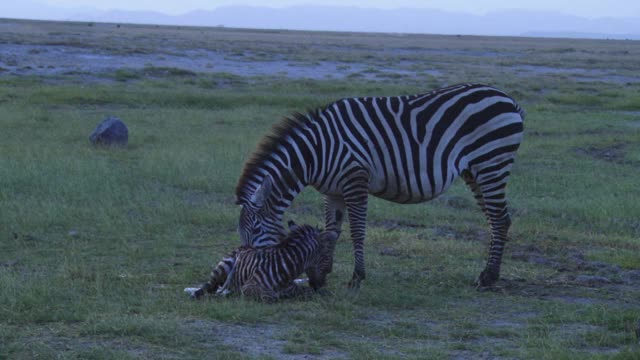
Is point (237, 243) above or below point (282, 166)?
below

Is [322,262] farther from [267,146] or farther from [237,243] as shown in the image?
[237,243]

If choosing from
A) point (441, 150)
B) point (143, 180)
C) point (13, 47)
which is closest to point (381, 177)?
point (441, 150)

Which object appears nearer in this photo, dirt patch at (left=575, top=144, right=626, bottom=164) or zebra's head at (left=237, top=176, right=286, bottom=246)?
zebra's head at (left=237, top=176, right=286, bottom=246)

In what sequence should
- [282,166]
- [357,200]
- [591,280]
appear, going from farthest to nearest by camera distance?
[591,280], [357,200], [282,166]

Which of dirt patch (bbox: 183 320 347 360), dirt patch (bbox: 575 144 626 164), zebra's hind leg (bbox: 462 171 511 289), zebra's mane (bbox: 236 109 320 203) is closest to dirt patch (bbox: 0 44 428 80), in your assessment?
dirt patch (bbox: 575 144 626 164)

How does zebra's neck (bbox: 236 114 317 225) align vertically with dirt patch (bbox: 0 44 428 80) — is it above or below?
above

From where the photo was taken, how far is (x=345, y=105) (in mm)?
8234

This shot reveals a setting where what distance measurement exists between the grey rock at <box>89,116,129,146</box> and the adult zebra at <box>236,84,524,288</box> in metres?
8.58

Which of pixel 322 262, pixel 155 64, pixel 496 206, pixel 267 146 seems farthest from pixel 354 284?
pixel 155 64

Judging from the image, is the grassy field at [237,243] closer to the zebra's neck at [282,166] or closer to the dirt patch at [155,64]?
the zebra's neck at [282,166]

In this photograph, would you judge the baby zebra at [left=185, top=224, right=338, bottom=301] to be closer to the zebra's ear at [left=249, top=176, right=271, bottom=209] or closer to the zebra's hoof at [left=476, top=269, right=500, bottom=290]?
the zebra's ear at [left=249, top=176, right=271, bottom=209]

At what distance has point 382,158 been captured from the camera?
8094mm

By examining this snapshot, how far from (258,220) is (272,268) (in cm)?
54

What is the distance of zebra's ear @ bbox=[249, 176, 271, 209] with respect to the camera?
7504 mm
